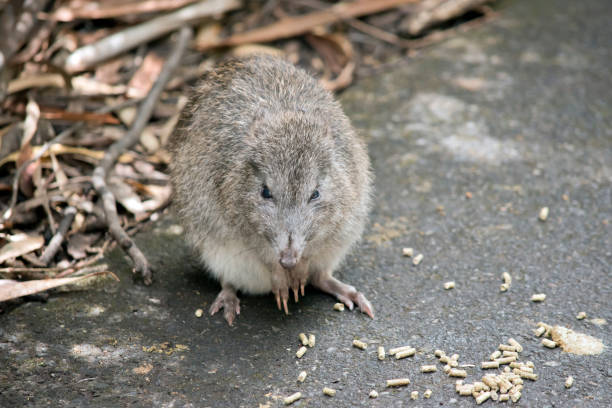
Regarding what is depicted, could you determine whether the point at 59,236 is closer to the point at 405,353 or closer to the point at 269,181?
the point at 269,181

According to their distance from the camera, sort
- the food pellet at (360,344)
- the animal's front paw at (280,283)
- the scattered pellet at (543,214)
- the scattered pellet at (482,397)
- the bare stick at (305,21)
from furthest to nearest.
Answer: the bare stick at (305,21) < the scattered pellet at (543,214) < the animal's front paw at (280,283) < the food pellet at (360,344) < the scattered pellet at (482,397)

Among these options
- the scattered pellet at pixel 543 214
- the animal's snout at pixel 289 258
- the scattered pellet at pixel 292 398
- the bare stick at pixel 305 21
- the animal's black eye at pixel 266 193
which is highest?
the bare stick at pixel 305 21

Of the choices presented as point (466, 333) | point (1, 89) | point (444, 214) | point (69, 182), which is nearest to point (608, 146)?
point (444, 214)

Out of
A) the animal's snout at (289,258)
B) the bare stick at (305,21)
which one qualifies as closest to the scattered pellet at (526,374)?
the animal's snout at (289,258)

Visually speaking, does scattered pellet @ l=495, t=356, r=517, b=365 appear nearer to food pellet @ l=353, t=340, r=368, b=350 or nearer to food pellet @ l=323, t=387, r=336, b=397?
food pellet @ l=353, t=340, r=368, b=350

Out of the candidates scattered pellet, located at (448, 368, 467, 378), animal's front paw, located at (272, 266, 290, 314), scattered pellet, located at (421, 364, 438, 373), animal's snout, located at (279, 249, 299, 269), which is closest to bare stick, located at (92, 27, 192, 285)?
animal's front paw, located at (272, 266, 290, 314)

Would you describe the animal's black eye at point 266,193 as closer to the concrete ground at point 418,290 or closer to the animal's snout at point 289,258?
the animal's snout at point 289,258

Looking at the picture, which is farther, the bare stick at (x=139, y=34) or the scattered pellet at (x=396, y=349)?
the bare stick at (x=139, y=34)
